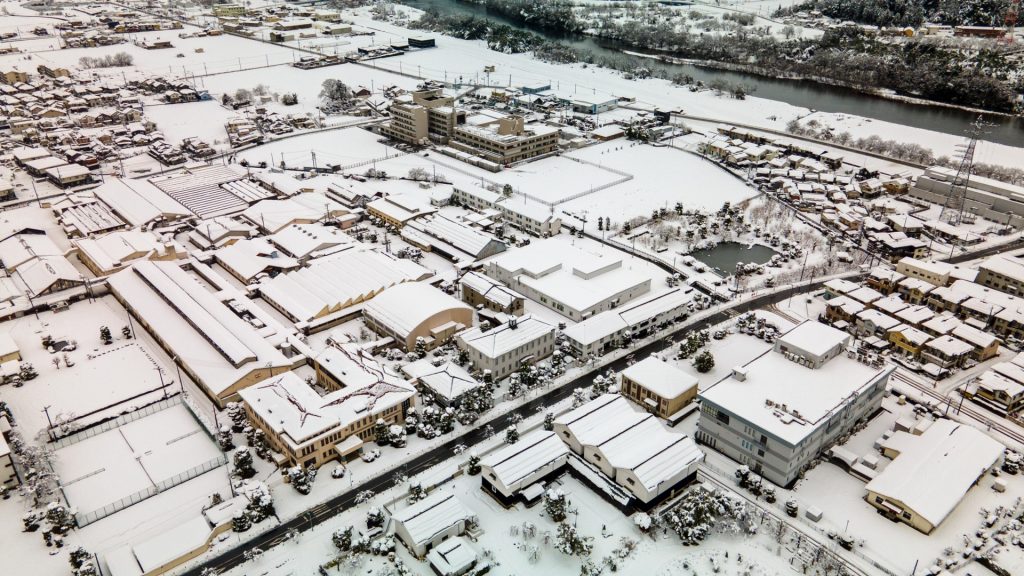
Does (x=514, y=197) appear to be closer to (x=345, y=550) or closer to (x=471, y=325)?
(x=471, y=325)

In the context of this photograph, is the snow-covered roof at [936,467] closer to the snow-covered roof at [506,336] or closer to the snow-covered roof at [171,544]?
the snow-covered roof at [506,336]

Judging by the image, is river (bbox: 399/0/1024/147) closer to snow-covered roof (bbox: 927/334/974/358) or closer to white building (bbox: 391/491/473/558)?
snow-covered roof (bbox: 927/334/974/358)

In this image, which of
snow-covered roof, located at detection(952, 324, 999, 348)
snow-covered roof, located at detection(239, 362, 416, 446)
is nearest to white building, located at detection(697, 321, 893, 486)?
snow-covered roof, located at detection(952, 324, 999, 348)

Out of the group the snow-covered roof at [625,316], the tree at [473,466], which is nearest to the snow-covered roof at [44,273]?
the tree at [473,466]

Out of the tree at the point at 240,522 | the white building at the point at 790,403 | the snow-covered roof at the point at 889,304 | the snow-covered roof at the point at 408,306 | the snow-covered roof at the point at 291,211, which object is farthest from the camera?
the snow-covered roof at the point at 291,211

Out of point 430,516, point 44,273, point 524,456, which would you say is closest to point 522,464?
point 524,456
